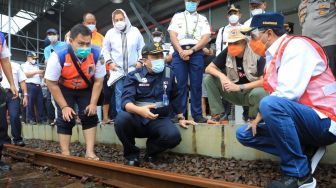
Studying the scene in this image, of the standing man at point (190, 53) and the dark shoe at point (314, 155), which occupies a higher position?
the standing man at point (190, 53)

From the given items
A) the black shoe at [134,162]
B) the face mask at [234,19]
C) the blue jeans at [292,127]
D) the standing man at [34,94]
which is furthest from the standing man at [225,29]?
the standing man at [34,94]

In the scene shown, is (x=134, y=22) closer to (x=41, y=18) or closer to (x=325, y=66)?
(x=41, y=18)

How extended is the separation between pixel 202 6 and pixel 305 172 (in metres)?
8.78

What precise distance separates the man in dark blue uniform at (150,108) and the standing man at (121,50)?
1.35 metres

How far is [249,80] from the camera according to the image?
434cm

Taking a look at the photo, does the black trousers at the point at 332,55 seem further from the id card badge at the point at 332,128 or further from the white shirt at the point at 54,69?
the white shirt at the point at 54,69

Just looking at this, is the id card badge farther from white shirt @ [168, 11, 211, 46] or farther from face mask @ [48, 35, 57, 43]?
face mask @ [48, 35, 57, 43]

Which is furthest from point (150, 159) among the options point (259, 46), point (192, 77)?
point (259, 46)

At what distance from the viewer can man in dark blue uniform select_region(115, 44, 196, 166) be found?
417 cm

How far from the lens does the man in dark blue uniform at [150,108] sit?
4.17 metres

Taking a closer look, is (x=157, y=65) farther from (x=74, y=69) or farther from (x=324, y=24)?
(x=324, y=24)

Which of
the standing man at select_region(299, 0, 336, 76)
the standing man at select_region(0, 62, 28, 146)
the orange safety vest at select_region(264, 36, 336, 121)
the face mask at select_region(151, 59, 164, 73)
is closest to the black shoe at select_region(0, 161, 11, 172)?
the standing man at select_region(0, 62, 28, 146)

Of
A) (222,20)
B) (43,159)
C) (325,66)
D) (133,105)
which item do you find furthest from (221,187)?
(222,20)

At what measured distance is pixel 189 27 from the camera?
534cm
